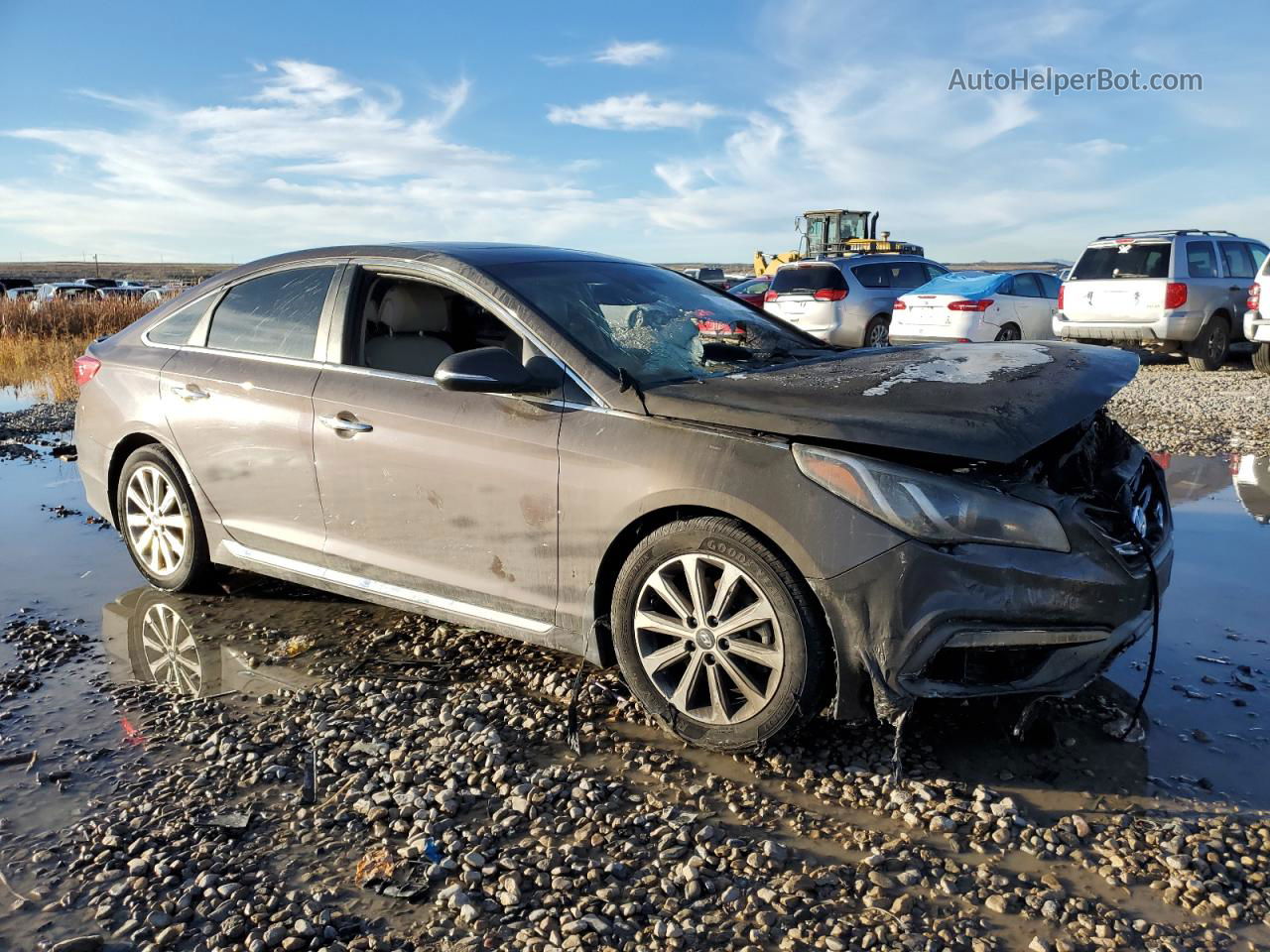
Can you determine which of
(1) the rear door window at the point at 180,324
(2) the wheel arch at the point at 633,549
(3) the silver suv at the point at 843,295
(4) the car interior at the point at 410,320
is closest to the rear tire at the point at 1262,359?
(3) the silver suv at the point at 843,295

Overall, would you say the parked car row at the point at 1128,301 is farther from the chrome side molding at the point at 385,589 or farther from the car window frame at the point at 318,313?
the chrome side molding at the point at 385,589

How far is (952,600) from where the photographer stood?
9.45 ft

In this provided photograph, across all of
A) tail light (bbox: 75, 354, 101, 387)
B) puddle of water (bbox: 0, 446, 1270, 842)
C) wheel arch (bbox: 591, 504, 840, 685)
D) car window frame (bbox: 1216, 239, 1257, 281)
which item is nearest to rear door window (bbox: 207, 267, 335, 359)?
tail light (bbox: 75, 354, 101, 387)

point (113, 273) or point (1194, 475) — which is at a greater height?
point (113, 273)

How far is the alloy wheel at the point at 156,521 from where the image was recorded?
4883 mm

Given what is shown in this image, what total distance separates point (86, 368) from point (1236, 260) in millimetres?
15307

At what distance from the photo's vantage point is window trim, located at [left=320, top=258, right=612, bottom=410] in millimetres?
3674

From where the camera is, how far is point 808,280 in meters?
17.4

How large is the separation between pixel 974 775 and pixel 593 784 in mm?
1221

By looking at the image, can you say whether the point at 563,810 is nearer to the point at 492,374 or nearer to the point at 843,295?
the point at 492,374

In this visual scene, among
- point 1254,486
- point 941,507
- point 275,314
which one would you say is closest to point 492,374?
point 941,507

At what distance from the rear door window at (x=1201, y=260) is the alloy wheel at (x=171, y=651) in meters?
13.9

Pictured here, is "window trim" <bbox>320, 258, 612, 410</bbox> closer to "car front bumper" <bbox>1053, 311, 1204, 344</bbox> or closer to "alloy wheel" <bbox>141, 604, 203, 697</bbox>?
"alloy wheel" <bbox>141, 604, 203, 697</bbox>

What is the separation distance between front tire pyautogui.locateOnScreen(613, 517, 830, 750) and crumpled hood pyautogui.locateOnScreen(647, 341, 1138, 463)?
1.30ft
